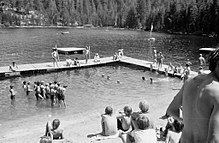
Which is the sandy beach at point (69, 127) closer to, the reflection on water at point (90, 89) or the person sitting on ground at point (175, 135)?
the reflection on water at point (90, 89)

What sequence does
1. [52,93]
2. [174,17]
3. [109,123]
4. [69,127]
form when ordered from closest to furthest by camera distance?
[109,123]
[69,127]
[52,93]
[174,17]

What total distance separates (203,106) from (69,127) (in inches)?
440

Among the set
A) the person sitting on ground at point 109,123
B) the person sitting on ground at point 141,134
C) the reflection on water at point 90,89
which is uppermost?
the person sitting on ground at point 141,134

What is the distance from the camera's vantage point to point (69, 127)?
12953 millimetres

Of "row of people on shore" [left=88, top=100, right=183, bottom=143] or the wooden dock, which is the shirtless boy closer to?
"row of people on shore" [left=88, top=100, right=183, bottom=143]

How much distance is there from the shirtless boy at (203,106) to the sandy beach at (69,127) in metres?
7.33

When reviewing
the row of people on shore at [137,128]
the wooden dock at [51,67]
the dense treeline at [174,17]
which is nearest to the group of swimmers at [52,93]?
the row of people on shore at [137,128]

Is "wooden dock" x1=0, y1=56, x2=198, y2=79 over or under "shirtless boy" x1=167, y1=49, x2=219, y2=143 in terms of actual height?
under

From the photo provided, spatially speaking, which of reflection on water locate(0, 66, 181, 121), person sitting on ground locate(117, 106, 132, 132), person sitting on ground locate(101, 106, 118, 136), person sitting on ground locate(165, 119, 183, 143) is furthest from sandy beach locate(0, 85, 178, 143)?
person sitting on ground locate(165, 119, 183, 143)

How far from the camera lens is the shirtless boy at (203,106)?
2.20 metres

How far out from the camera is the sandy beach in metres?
11.3

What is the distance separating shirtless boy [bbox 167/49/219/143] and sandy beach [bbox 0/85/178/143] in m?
7.33

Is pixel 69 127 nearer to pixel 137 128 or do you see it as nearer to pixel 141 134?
pixel 137 128

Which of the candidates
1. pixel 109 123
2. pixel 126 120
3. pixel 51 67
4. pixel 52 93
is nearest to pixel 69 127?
pixel 109 123
